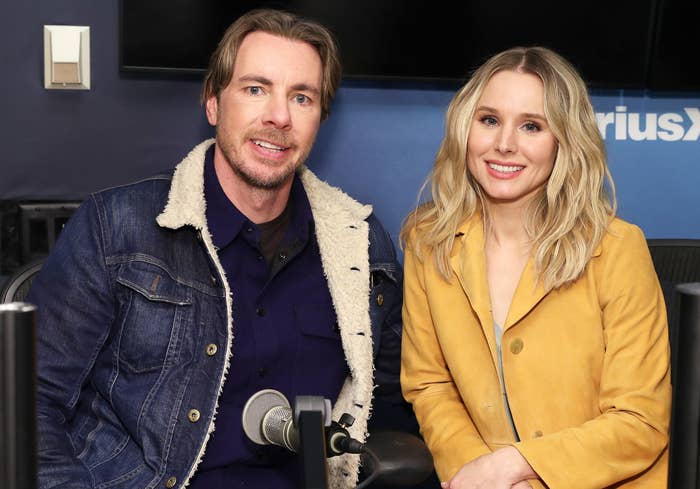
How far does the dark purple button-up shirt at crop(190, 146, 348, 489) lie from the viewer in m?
2.01

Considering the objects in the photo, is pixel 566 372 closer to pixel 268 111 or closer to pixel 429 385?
pixel 429 385

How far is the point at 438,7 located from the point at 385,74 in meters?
0.23

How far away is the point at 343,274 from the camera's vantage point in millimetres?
2170

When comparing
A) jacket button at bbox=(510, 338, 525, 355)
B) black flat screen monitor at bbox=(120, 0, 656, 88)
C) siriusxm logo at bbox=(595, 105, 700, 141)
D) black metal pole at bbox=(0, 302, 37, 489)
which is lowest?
jacket button at bbox=(510, 338, 525, 355)

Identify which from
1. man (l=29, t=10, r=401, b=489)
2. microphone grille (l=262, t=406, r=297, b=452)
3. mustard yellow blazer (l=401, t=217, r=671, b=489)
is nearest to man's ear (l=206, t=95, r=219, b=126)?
man (l=29, t=10, r=401, b=489)

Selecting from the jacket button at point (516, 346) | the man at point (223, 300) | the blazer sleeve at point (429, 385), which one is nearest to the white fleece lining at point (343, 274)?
the man at point (223, 300)

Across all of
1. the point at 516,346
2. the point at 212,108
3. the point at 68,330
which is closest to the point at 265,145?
the point at 212,108

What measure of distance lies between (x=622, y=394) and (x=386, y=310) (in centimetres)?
58

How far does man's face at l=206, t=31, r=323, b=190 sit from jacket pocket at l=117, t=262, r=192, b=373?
328mm

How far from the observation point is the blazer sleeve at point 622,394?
1935 mm

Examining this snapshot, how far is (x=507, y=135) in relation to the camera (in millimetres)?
2098

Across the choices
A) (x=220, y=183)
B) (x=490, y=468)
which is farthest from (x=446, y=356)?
(x=220, y=183)

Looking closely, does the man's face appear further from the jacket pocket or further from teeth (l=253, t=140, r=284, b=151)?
the jacket pocket

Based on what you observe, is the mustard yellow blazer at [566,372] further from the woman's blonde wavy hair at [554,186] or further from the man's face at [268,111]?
the man's face at [268,111]
